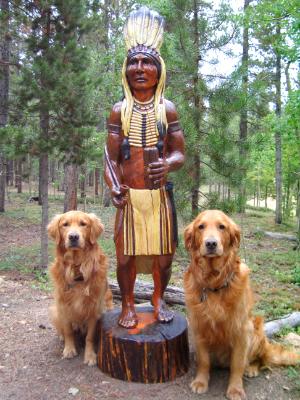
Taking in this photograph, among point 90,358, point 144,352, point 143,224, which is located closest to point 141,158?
point 143,224

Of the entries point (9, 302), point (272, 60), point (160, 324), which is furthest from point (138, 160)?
point (272, 60)

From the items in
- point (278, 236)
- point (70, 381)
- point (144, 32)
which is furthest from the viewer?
point (278, 236)

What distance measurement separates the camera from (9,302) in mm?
6125

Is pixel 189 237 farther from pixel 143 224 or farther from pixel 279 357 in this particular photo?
pixel 279 357

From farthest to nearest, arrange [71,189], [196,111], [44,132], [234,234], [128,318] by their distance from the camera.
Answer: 1. [71,189]
2. [196,111]
3. [44,132]
4. [128,318]
5. [234,234]

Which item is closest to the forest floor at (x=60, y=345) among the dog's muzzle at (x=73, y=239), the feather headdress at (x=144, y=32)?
the dog's muzzle at (x=73, y=239)

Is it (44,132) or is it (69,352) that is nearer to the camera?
(69,352)

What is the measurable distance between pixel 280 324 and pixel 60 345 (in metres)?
2.73

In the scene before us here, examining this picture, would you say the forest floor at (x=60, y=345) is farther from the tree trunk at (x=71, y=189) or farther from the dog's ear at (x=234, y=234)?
the tree trunk at (x=71, y=189)

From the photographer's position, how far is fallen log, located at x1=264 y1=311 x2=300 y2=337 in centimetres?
477

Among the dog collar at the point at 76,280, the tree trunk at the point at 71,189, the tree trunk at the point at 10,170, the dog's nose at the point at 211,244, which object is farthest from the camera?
the tree trunk at the point at 10,170

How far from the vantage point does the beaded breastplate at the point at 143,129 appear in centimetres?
365

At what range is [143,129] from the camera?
3.66 meters

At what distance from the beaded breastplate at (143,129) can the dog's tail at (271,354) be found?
1986mm
